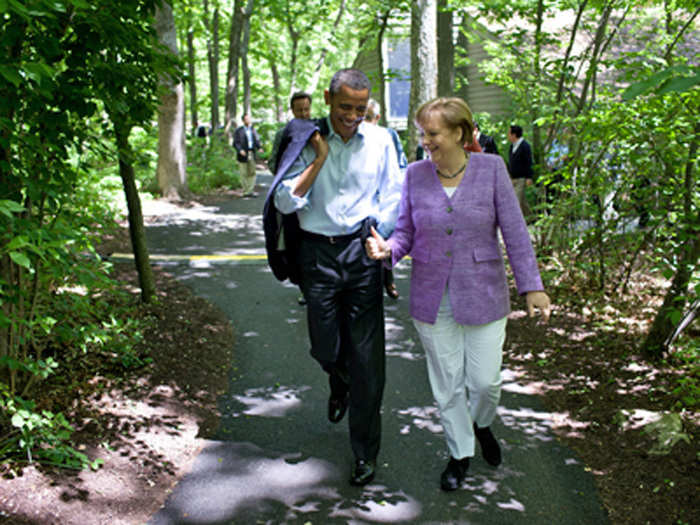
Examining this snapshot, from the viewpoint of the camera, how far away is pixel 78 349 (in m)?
5.05

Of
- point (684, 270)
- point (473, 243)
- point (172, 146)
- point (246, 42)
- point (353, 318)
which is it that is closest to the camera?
point (473, 243)

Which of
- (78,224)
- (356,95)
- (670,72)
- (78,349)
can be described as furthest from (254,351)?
(670,72)

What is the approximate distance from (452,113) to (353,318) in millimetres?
1298

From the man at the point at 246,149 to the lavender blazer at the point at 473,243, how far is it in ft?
46.9

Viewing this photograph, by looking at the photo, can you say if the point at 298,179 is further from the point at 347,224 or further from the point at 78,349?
the point at 78,349

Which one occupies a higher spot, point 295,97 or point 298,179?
point 295,97

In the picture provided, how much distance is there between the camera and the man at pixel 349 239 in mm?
3592

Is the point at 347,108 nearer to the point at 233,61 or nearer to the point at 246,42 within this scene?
the point at 233,61

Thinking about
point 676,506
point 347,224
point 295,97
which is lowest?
point 676,506

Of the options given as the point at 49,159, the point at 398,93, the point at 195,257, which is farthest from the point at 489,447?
the point at 398,93

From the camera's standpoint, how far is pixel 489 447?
3949 millimetres

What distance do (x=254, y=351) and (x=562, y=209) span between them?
3778 millimetres

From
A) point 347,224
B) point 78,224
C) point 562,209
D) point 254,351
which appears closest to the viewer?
point 347,224

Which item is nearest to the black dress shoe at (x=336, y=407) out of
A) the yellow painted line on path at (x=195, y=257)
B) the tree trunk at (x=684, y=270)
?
the tree trunk at (x=684, y=270)
